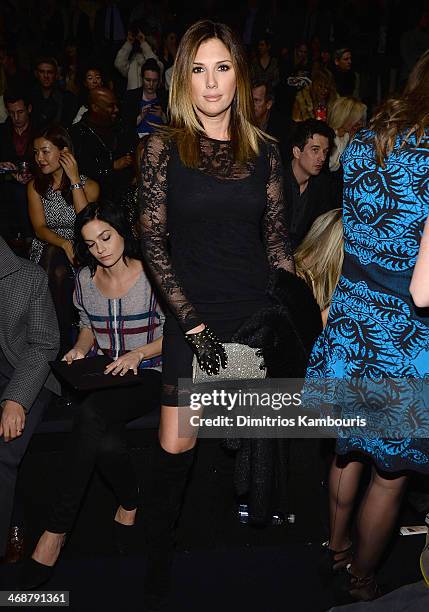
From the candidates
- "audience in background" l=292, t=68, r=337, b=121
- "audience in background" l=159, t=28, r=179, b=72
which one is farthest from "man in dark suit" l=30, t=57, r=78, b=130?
"audience in background" l=292, t=68, r=337, b=121

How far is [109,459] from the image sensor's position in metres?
2.83

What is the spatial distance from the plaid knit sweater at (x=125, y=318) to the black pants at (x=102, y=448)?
0.62 feet

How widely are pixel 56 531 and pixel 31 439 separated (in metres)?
0.55

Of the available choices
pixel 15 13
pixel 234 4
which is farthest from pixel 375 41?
pixel 15 13

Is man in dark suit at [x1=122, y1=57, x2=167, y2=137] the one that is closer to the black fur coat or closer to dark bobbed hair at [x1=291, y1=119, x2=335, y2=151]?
dark bobbed hair at [x1=291, y1=119, x2=335, y2=151]

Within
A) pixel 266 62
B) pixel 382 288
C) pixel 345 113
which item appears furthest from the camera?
pixel 266 62

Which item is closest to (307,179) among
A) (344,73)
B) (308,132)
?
(308,132)

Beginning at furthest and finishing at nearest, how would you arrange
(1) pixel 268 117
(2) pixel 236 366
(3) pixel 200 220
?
(1) pixel 268 117 < (2) pixel 236 366 < (3) pixel 200 220

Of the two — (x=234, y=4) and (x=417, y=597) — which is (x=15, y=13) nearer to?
(x=234, y=4)

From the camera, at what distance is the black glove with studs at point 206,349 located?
2.35 meters

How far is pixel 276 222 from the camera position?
2578 millimetres

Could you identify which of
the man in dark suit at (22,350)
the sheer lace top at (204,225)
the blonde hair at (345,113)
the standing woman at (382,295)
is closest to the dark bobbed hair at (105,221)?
the man in dark suit at (22,350)

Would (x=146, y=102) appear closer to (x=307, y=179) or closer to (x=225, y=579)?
(x=307, y=179)

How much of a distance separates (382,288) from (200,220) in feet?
2.01
